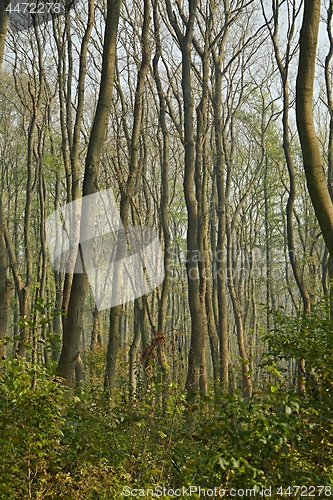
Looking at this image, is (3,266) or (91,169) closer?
(91,169)

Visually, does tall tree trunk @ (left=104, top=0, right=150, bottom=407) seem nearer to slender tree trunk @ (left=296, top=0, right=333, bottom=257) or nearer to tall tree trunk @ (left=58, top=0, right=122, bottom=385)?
tall tree trunk @ (left=58, top=0, right=122, bottom=385)

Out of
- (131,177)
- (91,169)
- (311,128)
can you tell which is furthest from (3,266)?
(311,128)

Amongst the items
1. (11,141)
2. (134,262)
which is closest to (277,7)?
(134,262)

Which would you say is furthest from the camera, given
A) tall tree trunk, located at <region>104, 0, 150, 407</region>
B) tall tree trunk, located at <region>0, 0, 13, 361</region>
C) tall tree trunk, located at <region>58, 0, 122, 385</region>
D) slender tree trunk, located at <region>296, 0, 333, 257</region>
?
tall tree trunk, located at <region>104, 0, 150, 407</region>

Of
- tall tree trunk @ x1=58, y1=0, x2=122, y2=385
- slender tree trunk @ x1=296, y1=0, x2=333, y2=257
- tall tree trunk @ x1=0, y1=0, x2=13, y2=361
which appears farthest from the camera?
tall tree trunk @ x1=0, y1=0, x2=13, y2=361

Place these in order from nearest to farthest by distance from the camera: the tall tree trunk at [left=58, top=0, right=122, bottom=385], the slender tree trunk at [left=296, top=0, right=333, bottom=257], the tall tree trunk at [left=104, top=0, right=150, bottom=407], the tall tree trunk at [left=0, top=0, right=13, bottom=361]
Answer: the slender tree trunk at [left=296, top=0, right=333, bottom=257] < the tall tree trunk at [left=58, top=0, right=122, bottom=385] < the tall tree trunk at [left=0, top=0, right=13, bottom=361] < the tall tree trunk at [left=104, top=0, right=150, bottom=407]

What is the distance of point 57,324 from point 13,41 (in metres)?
8.51

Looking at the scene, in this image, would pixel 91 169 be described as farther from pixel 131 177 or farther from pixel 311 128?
pixel 131 177

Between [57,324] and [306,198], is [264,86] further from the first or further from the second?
[57,324]

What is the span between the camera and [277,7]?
13.8 meters

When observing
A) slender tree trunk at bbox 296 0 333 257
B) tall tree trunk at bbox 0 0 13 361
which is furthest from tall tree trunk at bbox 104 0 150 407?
slender tree trunk at bbox 296 0 333 257

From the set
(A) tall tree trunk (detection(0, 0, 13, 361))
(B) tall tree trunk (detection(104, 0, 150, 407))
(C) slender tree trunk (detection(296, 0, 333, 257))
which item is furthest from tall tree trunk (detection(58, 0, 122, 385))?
(B) tall tree trunk (detection(104, 0, 150, 407))

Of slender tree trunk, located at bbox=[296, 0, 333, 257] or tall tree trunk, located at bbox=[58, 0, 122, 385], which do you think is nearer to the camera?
slender tree trunk, located at bbox=[296, 0, 333, 257]

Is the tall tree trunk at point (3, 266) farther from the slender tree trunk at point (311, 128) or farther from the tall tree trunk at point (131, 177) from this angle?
the slender tree trunk at point (311, 128)
